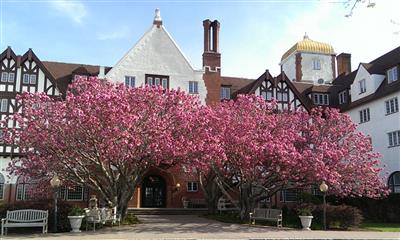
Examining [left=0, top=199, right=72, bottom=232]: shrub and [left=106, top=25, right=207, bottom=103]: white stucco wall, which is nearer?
[left=0, top=199, right=72, bottom=232]: shrub

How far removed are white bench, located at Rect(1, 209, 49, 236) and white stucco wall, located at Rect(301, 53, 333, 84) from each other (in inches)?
1308

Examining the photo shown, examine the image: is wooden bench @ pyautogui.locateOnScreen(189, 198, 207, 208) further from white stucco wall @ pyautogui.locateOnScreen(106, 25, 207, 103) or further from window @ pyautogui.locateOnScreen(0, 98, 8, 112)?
window @ pyautogui.locateOnScreen(0, 98, 8, 112)

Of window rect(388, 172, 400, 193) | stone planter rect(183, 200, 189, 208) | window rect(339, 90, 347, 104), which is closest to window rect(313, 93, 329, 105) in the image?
window rect(339, 90, 347, 104)

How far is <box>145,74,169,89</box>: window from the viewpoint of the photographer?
30172mm

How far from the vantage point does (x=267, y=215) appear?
759 inches

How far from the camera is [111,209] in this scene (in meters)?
17.9

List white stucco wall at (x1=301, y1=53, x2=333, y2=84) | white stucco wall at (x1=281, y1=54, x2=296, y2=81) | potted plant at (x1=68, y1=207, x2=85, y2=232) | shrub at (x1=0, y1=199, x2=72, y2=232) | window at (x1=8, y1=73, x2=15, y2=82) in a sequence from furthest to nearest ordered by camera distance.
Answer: white stucco wall at (x1=281, y1=54, x2=296, y2=81) < white stucco wall at (x1=301, y1=53, x2=333, y2=84) < window at (x1=8, y1=73, x2=15, y2=82) < shrub at (x1=0, y1=199, x2=72, y2=232) < potted plant at (x1=68, y1=207, x2=85, y2=232)

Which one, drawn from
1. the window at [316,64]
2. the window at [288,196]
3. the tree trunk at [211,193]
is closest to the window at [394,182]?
the window at [288,196]

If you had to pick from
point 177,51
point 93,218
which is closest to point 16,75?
point 177,51

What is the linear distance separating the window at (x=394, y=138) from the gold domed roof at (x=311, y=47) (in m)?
18.4

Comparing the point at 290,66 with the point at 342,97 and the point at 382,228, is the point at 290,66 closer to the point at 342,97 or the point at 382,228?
the point at 342,97

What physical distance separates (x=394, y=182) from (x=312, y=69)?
62.6ft

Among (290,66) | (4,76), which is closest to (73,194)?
(4,76)

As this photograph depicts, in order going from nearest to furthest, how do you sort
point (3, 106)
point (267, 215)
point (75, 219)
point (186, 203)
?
point (75, 219) → point (267, 215) → point (3, 106) → point (186, 203)
